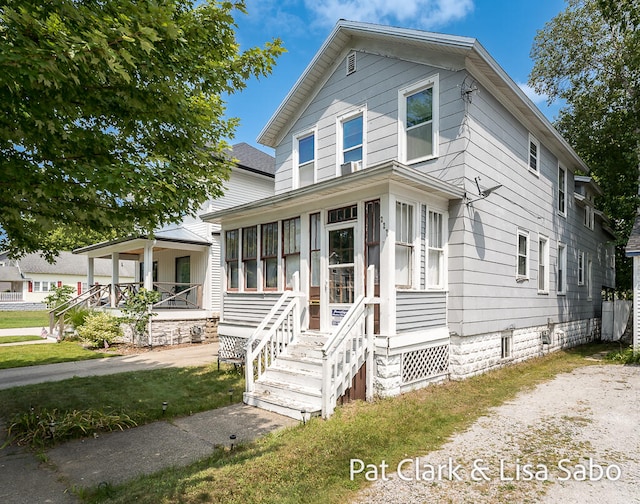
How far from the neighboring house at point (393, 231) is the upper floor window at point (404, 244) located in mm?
30

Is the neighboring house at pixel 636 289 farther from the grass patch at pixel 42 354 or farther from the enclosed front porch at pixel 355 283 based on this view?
the grass patch at pixel 42 354

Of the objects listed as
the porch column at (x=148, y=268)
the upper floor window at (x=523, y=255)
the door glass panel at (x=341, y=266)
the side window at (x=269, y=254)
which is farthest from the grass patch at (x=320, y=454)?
the porch column at (x=148, y=268)

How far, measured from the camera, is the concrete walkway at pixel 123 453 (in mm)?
4109

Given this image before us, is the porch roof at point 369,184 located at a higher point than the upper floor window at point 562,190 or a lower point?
lower

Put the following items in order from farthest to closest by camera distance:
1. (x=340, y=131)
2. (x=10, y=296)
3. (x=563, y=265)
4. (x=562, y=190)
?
(x=10, y=296) < (x=562, y=190) < (x=563, y=265) < (x=340, y=131)

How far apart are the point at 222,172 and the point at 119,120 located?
4.97 ft

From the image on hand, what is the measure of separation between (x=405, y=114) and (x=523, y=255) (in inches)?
191

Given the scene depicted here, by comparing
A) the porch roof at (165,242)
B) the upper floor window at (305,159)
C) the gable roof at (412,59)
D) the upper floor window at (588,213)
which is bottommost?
the porch roof at (165,242)

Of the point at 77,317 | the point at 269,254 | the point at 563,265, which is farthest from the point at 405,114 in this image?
the point at 77,317

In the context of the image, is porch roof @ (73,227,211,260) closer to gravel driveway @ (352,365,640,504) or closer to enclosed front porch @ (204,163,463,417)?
enclosed front porch @ (204,163,463,417)

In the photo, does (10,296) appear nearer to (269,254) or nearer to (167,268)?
(167,268)

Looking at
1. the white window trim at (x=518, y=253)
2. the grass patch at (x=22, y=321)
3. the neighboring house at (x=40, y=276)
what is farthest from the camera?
the neighboring house at (x=40, y=276)

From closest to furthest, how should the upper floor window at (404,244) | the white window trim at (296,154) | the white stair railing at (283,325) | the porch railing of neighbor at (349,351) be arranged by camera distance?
1. the porch railing of neighbor at (349,351)
2. the upper floor window at (404,244)
3. the white stair railing at (283,325)
4. the white window trim at (296,154)

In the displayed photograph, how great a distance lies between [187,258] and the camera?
17.8m
